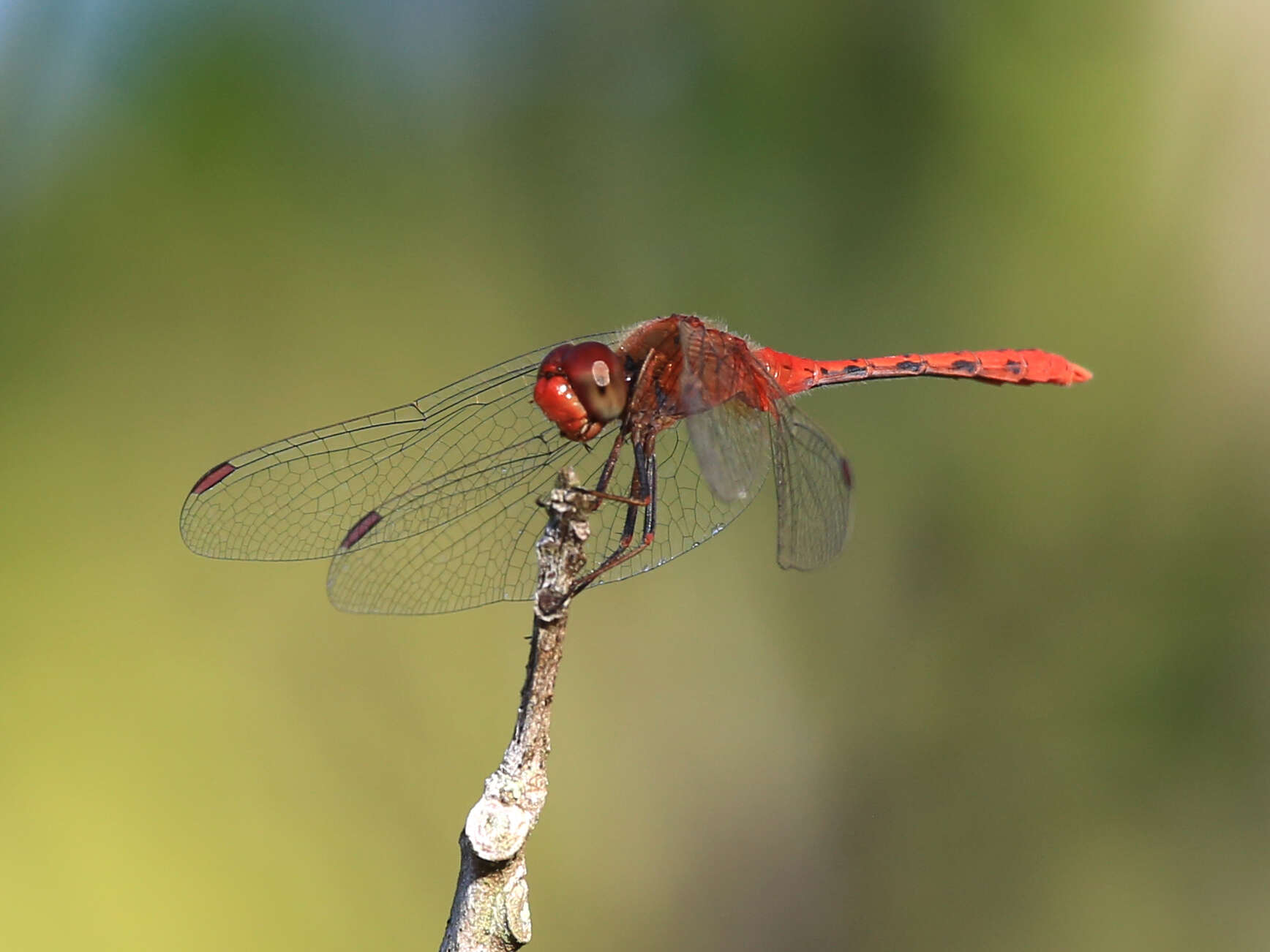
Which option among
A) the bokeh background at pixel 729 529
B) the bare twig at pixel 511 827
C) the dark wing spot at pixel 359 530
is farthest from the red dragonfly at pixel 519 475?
the bokeh background at pixel 729 529

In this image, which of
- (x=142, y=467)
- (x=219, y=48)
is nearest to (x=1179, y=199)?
(x=219, y=48)

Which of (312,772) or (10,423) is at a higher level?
(10,423)

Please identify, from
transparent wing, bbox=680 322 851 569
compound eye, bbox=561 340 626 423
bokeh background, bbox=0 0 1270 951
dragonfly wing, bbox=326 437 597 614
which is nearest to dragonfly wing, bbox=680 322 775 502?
transparent wing, bbox=680 322 851 569

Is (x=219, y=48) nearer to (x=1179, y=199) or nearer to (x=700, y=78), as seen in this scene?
(x=700, y=78)

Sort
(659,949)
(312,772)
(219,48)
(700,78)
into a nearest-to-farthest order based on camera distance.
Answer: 1. (312,772)
2. (659,949)
3. (219,48)
4. (700,78)

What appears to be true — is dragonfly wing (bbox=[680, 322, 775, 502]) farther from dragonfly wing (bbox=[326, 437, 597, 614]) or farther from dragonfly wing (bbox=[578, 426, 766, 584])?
dragonfly wing (bbox=[326, 437, 597, 614])

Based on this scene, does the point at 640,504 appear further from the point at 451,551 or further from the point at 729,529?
the point at 729,529
